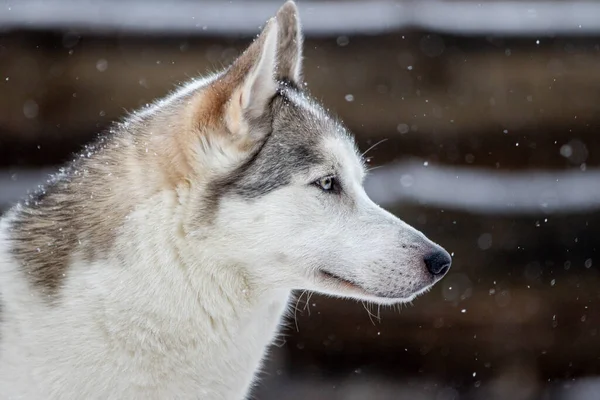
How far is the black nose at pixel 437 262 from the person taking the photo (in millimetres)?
2846

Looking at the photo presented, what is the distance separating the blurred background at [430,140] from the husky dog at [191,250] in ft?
9.25

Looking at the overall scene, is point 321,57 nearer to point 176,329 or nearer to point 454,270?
point 454,270

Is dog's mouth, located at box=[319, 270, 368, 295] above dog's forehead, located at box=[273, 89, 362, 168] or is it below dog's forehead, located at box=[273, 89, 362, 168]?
below

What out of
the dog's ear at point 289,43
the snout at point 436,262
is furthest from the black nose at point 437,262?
the dog's ear at point 289,43

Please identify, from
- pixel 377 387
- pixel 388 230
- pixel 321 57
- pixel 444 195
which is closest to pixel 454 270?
pixel 444 195

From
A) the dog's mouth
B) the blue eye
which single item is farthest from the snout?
the blue eye

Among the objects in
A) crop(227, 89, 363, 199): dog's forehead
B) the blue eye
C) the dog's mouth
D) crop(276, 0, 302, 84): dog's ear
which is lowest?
the dog's mouth

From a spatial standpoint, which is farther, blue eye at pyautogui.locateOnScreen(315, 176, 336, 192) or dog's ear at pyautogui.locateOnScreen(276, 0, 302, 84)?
dog's ear at pyautogui.locateOnScreen(276, 0, 302, 84)

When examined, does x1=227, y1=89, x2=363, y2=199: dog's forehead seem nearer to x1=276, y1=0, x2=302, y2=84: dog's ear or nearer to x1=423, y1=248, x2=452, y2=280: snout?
x1=276, y1=0, x2=302, y2=84: dog's ear

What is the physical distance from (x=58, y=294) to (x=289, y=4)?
144 cm

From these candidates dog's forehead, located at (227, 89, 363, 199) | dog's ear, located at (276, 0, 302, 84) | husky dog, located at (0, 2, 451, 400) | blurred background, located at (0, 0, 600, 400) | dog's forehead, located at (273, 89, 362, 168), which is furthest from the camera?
blurred background, located at (0, 0, 600, 400)

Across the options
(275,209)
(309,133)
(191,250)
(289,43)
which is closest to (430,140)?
(289,43)

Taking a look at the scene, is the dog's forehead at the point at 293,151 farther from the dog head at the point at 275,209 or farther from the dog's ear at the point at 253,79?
the dog's ear at the point at 253,79

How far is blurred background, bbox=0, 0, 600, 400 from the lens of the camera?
5758 millimetres
